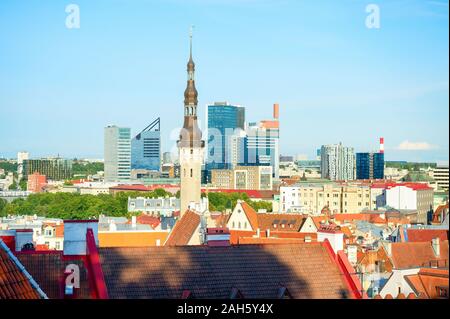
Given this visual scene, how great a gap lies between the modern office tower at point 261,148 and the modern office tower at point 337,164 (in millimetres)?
2851

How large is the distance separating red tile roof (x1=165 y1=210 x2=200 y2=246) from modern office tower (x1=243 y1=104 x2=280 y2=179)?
2652cm

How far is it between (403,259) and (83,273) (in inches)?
449

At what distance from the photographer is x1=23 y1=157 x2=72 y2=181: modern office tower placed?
60.8 metres

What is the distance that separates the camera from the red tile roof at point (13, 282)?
18.2ft

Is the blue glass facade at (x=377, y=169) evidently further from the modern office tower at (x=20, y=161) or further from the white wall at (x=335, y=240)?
the white wall at (x=335, y=240)

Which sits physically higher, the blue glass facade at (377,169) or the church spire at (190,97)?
the church spire at (190,97)

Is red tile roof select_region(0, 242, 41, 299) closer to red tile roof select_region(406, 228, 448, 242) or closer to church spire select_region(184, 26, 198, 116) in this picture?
red tile roof select_region(406, 228, 448, 242)

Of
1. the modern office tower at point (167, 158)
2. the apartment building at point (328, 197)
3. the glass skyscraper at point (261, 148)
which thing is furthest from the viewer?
the glass skyscraper at point (261, 148)

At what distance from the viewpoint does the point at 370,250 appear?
19.4 m

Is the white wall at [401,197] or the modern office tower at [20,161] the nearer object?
the white wall at [401,197]

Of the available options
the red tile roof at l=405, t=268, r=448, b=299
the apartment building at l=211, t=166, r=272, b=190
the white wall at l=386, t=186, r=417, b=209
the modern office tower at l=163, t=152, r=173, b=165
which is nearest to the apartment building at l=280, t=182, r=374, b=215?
the white wall at l=386, t=186, r=417, b=209

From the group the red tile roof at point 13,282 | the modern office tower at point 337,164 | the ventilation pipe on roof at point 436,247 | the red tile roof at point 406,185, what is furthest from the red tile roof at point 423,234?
the modern office tower at point 337,164

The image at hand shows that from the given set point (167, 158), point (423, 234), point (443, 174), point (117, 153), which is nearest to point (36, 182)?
point (167, 158)
